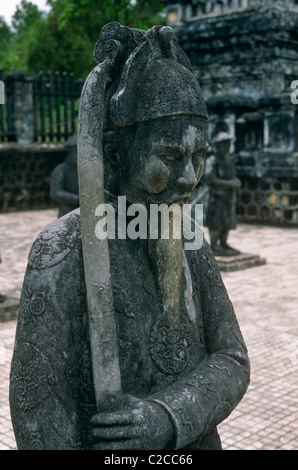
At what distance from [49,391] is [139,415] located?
0.28m

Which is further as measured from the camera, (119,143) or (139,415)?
(119,143)

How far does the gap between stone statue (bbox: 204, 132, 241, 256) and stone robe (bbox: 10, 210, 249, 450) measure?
7255 mm

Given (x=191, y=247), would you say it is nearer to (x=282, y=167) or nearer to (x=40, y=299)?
(x=40, y=299)

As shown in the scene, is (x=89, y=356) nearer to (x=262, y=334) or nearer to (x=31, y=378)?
(x=31, y=378)

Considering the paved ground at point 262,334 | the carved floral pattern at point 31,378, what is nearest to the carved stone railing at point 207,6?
the paved ground at point 262,334

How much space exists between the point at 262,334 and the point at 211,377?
4.38 metres

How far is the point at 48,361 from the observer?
1.87 metres

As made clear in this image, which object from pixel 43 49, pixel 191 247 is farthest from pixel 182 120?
pixel 43 49

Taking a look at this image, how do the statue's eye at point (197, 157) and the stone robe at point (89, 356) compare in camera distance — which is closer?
the stone robe at point (89, 356)

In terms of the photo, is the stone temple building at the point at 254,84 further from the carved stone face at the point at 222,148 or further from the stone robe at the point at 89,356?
the stone robe at the point at 89,356

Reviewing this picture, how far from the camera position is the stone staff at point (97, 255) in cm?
184

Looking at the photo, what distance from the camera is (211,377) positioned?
2.01 meters

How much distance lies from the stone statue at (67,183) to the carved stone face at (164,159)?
216 inches

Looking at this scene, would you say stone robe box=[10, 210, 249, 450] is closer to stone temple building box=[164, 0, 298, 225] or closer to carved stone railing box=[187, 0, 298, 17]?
stone temple building box=[164, 0, 298, 225]
